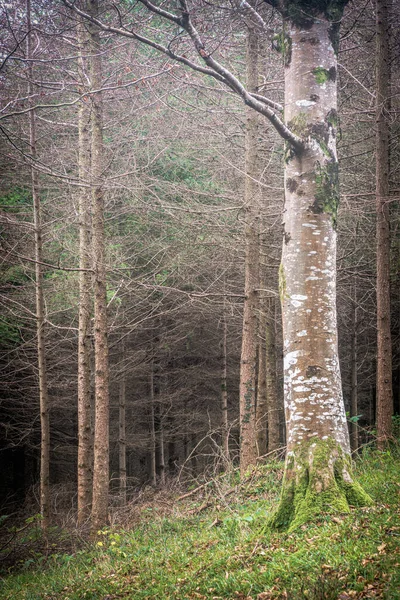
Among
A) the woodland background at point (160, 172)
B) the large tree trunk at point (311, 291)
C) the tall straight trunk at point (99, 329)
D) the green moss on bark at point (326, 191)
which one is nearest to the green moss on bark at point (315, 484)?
the large tree trunk at point (311, 291)

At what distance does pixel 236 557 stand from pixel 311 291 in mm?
2703

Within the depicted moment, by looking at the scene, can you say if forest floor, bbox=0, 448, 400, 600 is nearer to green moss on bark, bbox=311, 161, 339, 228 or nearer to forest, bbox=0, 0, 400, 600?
forest, bbox=0, 0, 400, 600

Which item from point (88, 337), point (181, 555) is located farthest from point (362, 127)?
point (181, 555)

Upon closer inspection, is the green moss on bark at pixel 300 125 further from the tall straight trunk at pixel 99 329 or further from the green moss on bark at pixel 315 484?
the tall straight trunk at pixel 99 329

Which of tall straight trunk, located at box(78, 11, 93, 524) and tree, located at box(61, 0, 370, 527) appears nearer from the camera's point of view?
tree, located at box(61, 0, 370, 527)

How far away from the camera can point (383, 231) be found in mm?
8945

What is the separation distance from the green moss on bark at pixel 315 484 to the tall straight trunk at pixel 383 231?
4509 mm

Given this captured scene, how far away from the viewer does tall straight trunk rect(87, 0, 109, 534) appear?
9.07 metres

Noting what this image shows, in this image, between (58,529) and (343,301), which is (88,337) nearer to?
Answer: (58,529)

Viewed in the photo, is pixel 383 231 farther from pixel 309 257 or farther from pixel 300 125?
pixel 309 257

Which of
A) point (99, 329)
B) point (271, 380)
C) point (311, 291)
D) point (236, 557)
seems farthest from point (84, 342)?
point (236, 557)

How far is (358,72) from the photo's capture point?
10000 millimetres

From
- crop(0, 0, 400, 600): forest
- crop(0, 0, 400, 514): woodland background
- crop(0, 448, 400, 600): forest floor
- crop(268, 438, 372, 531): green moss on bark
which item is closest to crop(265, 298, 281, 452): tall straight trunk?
crop(0, 0, 400, 600): forest

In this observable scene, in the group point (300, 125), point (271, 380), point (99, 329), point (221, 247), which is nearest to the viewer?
point (300, 125)
